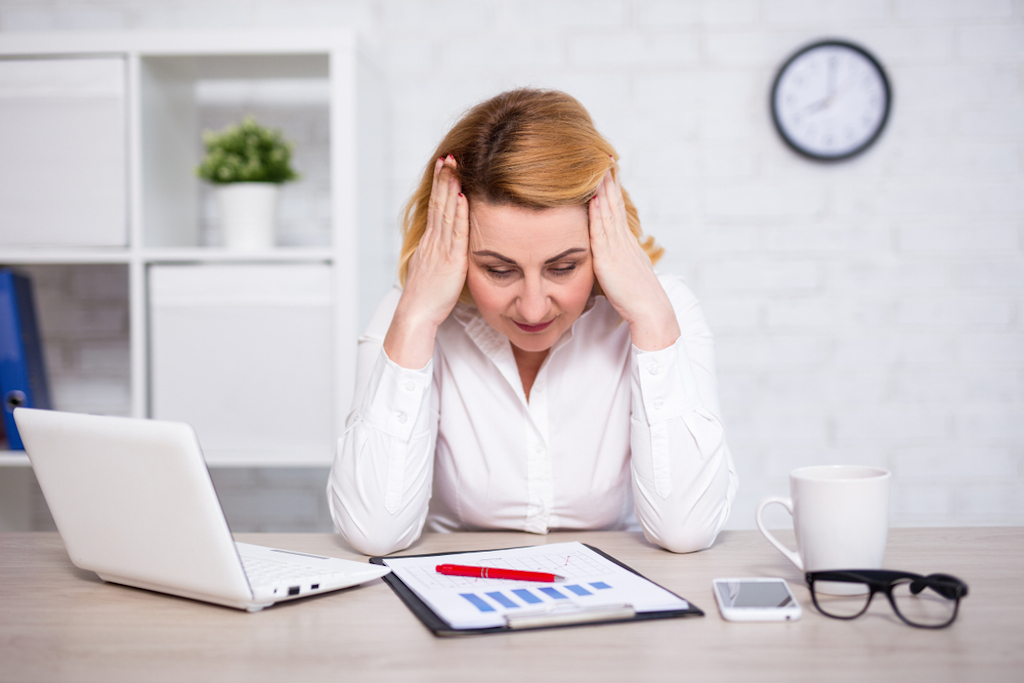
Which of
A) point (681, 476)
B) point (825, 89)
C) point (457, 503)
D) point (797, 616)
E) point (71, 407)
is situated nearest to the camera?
point (797, 616)

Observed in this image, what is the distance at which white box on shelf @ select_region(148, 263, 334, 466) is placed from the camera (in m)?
1.75

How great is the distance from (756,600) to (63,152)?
1.74 metres

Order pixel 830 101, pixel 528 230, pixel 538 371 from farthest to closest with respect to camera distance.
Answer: pixel 830 101 → pixel 538 371 → pixel 528 230

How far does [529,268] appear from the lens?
111 centimetres

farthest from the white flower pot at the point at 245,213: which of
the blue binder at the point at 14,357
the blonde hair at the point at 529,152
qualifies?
the blonde hair at the point at 529,152

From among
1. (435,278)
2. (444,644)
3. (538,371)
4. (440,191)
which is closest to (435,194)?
(440,191)

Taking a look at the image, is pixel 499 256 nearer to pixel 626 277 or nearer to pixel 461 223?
pixel 461 223

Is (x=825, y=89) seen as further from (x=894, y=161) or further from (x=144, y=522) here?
(x=144, y=522)

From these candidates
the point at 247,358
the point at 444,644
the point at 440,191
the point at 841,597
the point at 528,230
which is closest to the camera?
the point at 444,644

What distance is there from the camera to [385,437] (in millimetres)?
1129

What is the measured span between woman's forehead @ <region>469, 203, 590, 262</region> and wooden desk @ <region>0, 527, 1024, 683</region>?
0.48 metres

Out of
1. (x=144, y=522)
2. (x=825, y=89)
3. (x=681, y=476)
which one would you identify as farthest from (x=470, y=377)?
(x=825, y=89)

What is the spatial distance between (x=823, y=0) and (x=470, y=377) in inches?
56.3

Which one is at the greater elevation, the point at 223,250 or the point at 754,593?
the point at 223,250
